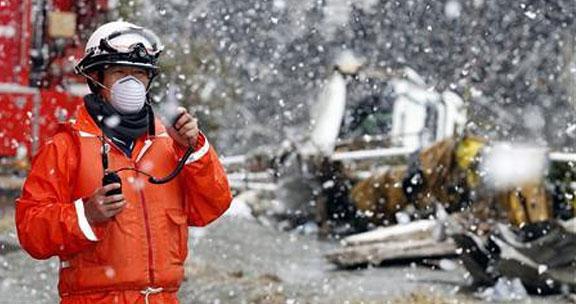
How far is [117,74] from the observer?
325 centimetres

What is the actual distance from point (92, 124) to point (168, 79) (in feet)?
60.4

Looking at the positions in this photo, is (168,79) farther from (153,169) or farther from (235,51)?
(153,169)

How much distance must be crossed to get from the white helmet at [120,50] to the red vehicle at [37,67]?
7947 millimetres

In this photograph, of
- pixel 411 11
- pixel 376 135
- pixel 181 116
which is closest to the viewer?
pixel 181 116

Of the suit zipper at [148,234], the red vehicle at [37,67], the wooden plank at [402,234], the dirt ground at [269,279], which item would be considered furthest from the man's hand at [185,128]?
the red vehicle at [37,67]

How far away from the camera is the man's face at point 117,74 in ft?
10.6

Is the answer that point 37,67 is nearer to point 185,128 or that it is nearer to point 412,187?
point 412,187

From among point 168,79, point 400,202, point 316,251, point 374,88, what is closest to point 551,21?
point 168,79

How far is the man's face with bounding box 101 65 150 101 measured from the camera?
3246 mm

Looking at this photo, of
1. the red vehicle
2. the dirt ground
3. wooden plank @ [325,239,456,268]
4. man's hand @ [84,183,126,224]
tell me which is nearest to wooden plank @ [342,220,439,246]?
wooden plank @ [325,239,456,268]

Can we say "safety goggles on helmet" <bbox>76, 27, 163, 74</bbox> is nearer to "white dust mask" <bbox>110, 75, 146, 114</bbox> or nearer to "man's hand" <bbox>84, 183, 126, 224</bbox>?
"white dust mask" <bbox>110, 75, 146, 114</bbox>

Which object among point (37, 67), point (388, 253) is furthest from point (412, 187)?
point (37, 67)

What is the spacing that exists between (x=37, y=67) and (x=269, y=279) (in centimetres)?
430

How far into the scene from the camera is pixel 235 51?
93.5 ft
